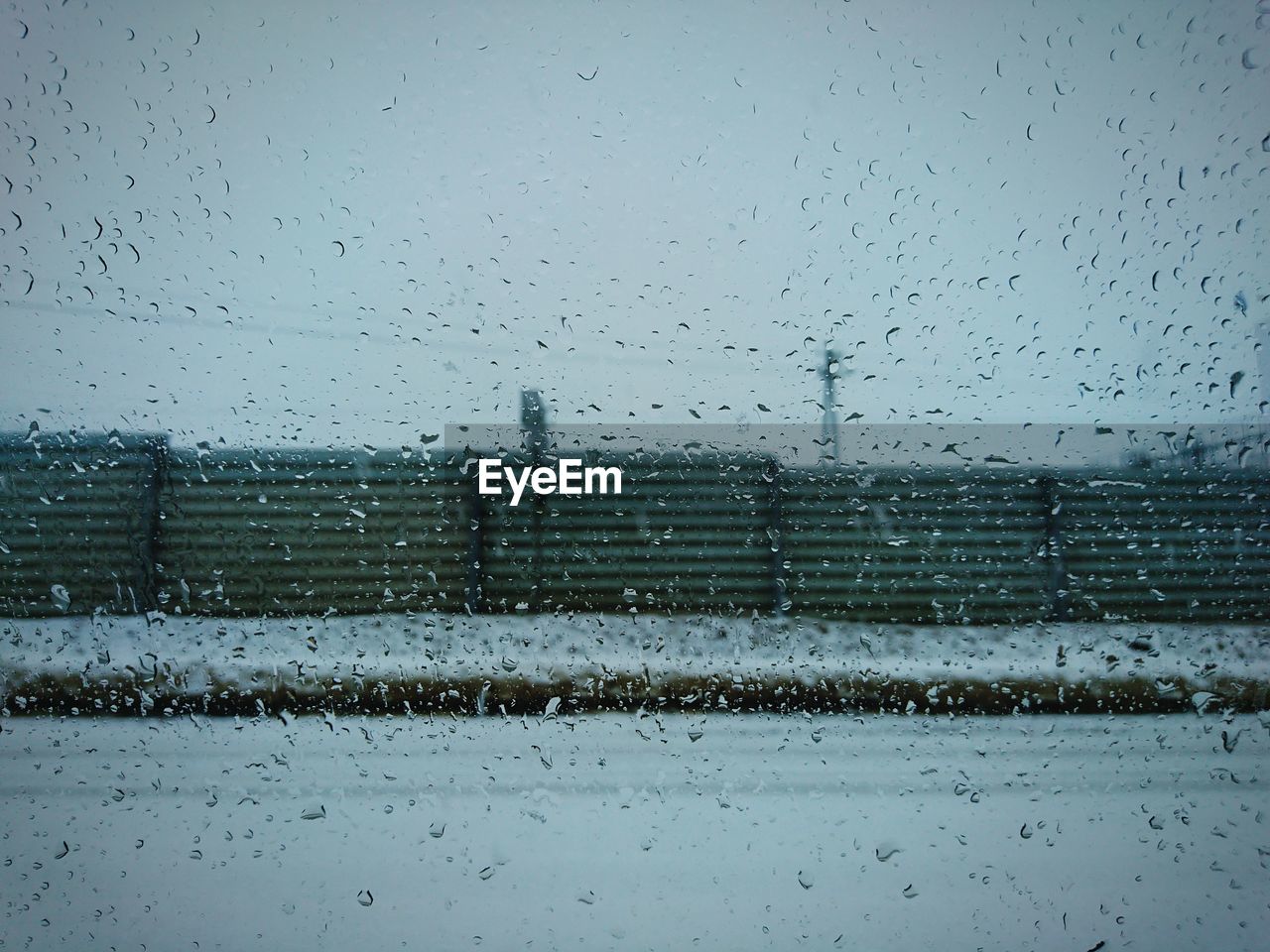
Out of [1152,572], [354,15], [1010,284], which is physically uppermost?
[354,15]

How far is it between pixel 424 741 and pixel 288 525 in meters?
0.32

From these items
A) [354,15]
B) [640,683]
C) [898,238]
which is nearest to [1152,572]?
[898,238]

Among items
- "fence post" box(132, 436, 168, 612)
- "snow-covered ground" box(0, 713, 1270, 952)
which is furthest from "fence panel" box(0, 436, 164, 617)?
"snow-covered ground" box(0, 713, 1270, 952)

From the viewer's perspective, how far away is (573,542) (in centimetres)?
95

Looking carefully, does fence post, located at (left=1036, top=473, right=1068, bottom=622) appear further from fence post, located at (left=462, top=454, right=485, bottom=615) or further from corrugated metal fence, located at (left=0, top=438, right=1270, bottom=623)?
fence post, located at (left=462, top=454, right=485, bottom=615)

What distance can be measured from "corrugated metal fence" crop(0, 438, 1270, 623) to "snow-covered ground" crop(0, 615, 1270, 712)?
0.08 ft

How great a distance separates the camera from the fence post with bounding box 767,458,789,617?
3.12 feet

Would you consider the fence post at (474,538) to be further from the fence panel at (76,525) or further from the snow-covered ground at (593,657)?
the fence panel at (76,525)

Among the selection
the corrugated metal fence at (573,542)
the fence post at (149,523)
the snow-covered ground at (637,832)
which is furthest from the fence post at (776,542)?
the fence post at (149,523)

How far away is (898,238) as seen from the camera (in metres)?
0.93

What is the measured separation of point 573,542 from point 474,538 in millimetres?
127

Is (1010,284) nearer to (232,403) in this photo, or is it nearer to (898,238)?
(898,238)

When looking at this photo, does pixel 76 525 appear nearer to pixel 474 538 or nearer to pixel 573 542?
pixel 474 538

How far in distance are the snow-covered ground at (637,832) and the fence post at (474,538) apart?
16cm
